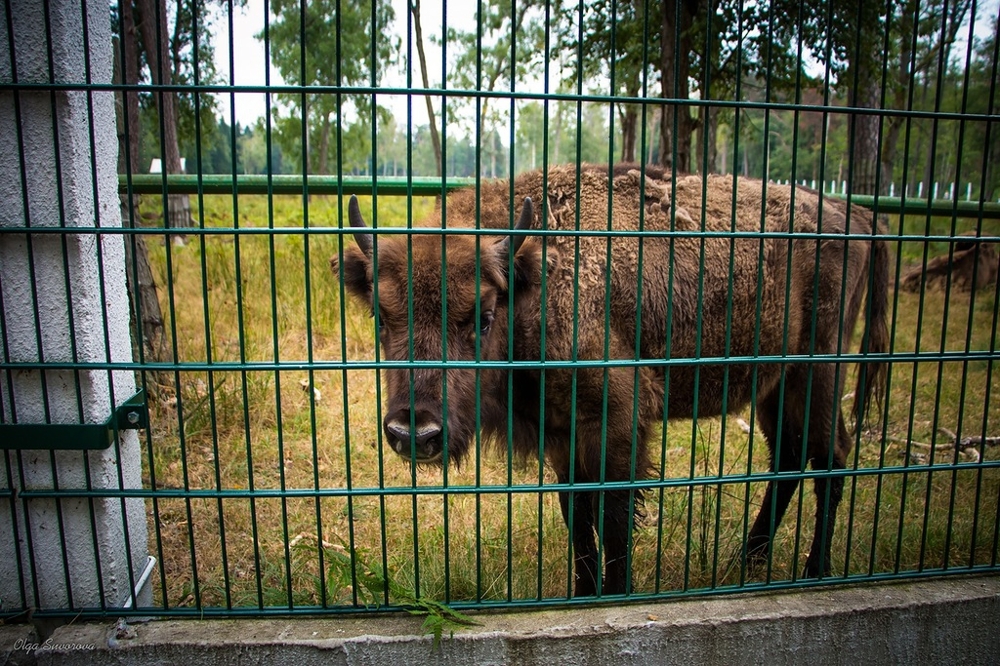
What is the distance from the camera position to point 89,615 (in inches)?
102

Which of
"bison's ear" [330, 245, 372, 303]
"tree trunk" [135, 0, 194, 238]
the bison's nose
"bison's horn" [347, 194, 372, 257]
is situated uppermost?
"tree trunk" [135, 0, 194, 238]

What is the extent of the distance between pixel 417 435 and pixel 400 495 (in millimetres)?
1130

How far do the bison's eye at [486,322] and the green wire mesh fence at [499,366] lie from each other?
14 mm

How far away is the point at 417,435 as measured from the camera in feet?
8.39

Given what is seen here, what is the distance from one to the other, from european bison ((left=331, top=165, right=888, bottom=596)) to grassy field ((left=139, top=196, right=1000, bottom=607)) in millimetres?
224

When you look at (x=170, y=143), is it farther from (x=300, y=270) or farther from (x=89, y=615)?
(x=89, y=615)

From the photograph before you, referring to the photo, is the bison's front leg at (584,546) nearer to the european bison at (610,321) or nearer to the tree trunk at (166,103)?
the european bison at (610,321)

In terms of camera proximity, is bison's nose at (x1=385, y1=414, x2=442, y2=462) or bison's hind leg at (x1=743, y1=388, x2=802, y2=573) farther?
bison's hind leg at (x1=743, y1=388, x2=802, y2=573)

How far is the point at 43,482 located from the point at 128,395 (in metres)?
0.42

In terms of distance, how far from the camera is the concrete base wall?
2.49 metres

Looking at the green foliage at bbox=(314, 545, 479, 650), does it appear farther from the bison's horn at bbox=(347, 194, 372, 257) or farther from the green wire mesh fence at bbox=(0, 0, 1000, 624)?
the bison's horn at bbox=(347, 194, 372, 257)

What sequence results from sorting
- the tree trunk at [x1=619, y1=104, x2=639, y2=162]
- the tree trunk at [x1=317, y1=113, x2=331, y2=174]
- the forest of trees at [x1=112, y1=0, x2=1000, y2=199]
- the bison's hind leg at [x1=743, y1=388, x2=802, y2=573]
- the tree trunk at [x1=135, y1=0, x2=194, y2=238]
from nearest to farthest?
the forest of trees at [x1=112, y1=0, x2=1000, y2=199], the bison's hind leg at [x1=743, y1=388, x2=802, y2=573], the tree trunk at [x1=135, y1=0, x2=194, y2=238], the tree trunk at [x1=619, y1=104, x2=639, y2=162], the tree trunk at [x1=317, y1=113, x2=331, y2=174]

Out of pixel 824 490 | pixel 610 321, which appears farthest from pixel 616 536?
pixel 824 490

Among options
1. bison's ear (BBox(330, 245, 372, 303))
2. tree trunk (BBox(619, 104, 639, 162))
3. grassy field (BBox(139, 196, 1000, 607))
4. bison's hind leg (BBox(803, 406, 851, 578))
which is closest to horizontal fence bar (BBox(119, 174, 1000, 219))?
grassy field (BBox(139, 196, 1000, 607))
